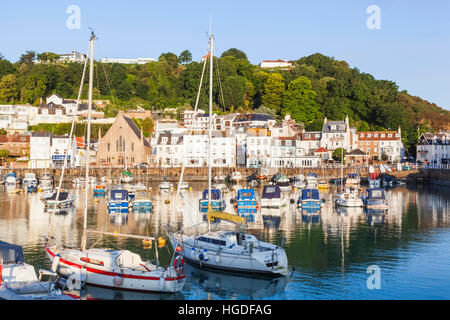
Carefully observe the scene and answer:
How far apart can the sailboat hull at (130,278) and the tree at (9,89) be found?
128895mm

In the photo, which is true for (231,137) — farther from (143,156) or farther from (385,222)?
(385,222)

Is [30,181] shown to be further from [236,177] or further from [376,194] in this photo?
[376,194]

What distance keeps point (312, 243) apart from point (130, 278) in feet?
57.4

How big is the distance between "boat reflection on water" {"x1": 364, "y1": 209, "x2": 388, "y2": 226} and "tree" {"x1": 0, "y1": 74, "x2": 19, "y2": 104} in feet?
375

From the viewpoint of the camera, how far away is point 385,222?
159 ft

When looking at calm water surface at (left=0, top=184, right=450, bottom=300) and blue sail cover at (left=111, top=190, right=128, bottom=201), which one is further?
blue sail cover at (left=111, top=190, right=128, bottom=201)

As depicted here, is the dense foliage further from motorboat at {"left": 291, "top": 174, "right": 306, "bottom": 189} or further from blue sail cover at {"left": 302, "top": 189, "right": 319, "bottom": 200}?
blue sail cover at {"left": 302, "top": 189, "right": 319, "bottom": 200}

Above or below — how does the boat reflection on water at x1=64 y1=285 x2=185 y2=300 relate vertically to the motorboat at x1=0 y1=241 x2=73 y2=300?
below

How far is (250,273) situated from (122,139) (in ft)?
287

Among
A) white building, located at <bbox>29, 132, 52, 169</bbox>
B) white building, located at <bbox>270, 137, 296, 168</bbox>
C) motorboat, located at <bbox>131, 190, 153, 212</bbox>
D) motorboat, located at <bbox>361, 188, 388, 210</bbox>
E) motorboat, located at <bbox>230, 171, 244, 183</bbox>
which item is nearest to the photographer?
motorboat, located at <bbox>131, 190, 153, 212</bbox>

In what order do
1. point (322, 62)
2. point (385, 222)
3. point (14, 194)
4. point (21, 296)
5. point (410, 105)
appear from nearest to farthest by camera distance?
point (21, 296) → point (385, 222) → point (14, 194) → point (410, 105) → point (322, 62)

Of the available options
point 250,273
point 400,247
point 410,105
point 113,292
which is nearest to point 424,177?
point 410,105

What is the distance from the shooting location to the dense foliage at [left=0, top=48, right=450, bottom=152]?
13225cm

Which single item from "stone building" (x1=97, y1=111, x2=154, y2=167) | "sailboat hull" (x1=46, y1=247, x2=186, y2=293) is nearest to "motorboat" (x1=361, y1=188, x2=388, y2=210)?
"sailboat hull" (x1=46, y1=247, x2=186, y2=293)
